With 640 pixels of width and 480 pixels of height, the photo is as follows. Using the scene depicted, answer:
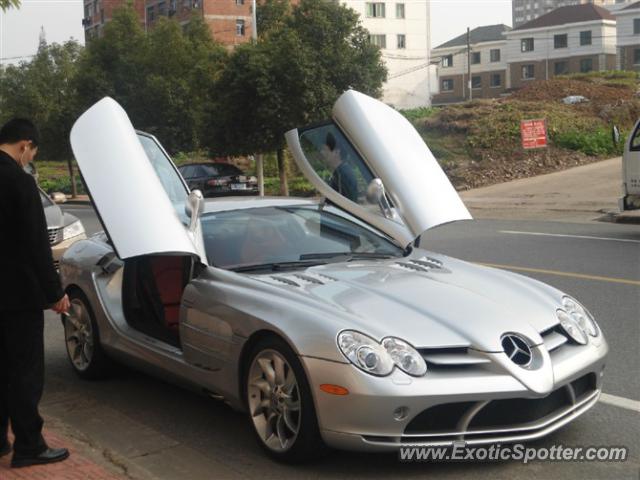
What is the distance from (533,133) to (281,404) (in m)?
28.2

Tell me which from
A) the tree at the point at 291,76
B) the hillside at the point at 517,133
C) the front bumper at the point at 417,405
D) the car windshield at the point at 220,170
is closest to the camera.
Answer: the front bumper at the point at 417,405

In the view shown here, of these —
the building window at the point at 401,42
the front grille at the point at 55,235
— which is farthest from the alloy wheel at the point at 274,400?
the building window at the point at 401,42

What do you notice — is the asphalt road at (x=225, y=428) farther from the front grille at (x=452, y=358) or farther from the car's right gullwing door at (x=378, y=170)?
the car's right gullwing door at (x=378, y=170)

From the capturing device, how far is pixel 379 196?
607 centimetres

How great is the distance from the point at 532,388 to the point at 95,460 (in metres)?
2.28

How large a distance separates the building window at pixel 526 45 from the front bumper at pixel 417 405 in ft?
317

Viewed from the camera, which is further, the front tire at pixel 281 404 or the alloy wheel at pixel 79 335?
the alloy wheel at pixel 79 335

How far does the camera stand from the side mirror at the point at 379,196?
604cm

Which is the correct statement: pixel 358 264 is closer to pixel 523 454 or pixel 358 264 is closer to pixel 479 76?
pixel 523 454

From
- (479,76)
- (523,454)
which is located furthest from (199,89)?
(479,76)

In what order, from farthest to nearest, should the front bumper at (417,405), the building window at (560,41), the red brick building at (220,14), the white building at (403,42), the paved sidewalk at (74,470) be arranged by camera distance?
the building window at (560,41)
the white building at (403,42)
the red brick building at (220,14)
the paved sidewalk at (74,470)
the front bumper at (417,405)

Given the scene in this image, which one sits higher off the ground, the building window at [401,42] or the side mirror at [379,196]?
Answer: the building window at [401,42]

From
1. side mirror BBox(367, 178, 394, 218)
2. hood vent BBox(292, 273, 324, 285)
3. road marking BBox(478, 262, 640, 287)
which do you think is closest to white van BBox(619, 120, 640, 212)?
road marking BBox(478, 262, 640, 287)

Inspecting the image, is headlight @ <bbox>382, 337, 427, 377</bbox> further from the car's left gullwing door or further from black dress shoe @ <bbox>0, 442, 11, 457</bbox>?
black dress shoe @ <bbox>0, 442, 11, 457</bbox>
